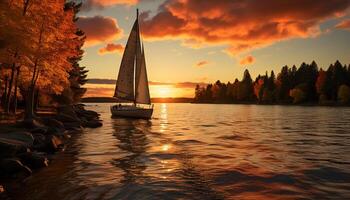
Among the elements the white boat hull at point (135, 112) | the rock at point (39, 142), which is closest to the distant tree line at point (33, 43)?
the rock at point (39, 142)

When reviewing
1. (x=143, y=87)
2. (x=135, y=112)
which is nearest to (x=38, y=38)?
(x=135, y=112)

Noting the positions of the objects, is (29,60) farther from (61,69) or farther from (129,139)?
(129,139)

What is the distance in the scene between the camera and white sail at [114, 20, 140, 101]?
63594mm

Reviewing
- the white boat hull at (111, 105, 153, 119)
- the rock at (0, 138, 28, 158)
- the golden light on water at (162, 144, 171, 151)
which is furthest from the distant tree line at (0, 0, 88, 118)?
the white boat hull at (111, 105, 153, 119)

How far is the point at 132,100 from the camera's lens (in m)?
62.9

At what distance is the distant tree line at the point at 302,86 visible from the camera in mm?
129863

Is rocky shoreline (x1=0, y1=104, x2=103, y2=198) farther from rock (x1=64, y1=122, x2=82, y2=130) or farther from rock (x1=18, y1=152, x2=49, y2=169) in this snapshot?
rock (x1=64, y1=122, x2=82, y2=130)

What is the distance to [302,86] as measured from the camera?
5576 inches

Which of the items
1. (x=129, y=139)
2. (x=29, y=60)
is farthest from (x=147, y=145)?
(x=29, y=60)

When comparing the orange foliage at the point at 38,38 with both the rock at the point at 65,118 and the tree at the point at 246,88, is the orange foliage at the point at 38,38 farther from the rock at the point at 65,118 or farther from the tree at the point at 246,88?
the tree at the point at 246,88

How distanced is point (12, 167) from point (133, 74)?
4855 centimetres

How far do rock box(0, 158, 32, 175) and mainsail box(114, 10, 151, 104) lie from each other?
4519cm

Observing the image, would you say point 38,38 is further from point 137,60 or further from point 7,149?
point 137,60

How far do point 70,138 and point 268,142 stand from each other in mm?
16281
